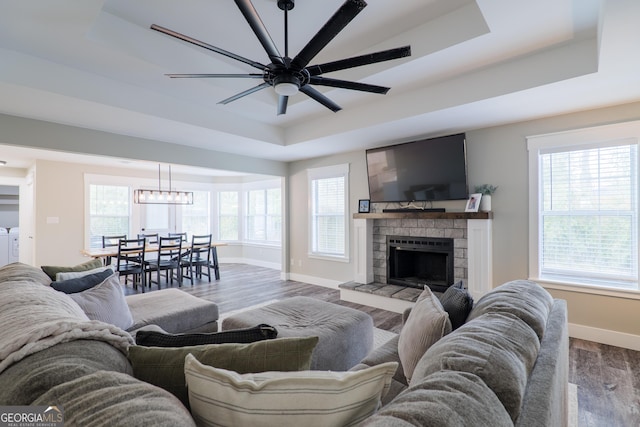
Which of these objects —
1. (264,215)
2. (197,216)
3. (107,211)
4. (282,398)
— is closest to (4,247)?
(107,211)

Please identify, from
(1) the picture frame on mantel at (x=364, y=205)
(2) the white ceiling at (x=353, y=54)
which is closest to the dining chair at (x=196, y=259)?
(2) the white ceiling at (x=353, y=54)

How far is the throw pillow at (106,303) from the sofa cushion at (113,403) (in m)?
1.61

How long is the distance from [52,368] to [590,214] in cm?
432

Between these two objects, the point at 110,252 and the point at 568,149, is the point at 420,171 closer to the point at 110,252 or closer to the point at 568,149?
the point at 568,149

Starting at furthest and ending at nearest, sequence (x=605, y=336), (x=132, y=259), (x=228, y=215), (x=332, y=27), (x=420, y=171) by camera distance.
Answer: (x=228, y=215) → (x=132, y=259) → (x=420, y=171) → (x=605, y=336) → (x=332, y=27)

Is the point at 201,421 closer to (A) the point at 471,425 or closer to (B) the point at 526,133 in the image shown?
(A) the point at 471,425

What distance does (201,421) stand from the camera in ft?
2.65

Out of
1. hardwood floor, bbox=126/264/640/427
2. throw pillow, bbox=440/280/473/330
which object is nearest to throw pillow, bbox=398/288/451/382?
throw pillow, bbox=440/280/473/330

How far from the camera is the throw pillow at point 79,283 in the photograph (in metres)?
2.17

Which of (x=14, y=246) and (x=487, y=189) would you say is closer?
(x=487, y=189)

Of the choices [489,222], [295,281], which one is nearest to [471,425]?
[489,222]

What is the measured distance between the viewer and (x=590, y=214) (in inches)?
127

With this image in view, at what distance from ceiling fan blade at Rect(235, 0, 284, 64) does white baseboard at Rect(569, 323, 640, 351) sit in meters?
3.96

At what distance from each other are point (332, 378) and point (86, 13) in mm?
2692
